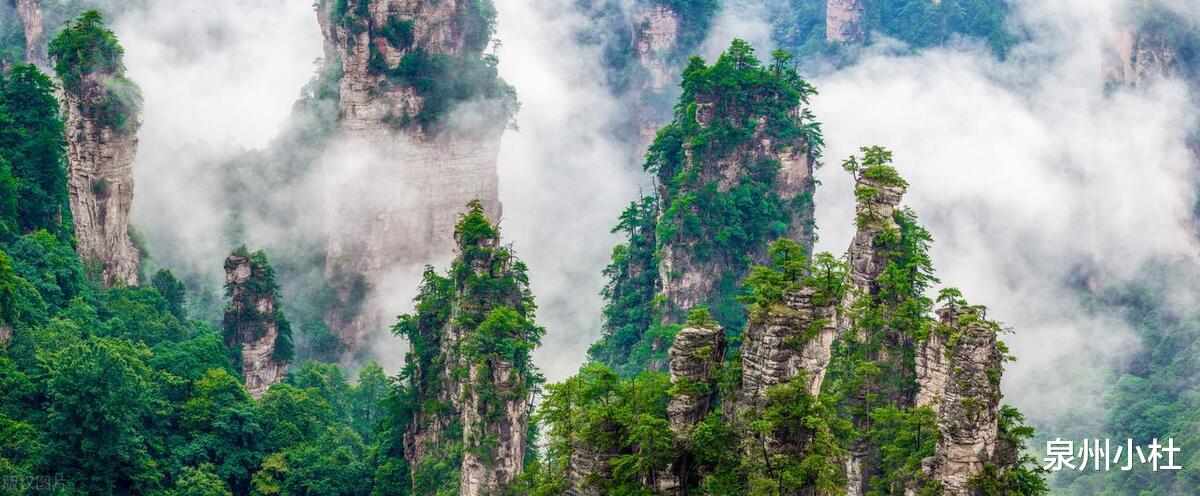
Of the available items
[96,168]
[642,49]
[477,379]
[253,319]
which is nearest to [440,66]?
[253,319]

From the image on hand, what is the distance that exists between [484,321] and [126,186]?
21.7 m

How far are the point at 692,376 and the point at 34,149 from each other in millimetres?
39519

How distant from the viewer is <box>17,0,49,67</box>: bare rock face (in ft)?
393

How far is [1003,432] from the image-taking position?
53625 millimetres

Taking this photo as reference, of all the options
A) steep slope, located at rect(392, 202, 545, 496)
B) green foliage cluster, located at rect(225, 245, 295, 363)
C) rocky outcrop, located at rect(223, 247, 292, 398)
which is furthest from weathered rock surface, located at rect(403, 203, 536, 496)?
green foliage cluster, located at rect(225, 245, 295, 363)

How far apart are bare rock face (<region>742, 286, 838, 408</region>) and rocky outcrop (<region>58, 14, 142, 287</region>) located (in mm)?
41319

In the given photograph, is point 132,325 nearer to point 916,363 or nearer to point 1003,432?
point 916,363

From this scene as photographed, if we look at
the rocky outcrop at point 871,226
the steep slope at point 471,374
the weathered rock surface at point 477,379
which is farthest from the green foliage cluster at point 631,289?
the rocky outcrop at point 871,226

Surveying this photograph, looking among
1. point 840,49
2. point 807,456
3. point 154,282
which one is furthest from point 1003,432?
point 840,49

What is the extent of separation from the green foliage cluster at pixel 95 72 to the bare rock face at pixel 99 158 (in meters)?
0.04

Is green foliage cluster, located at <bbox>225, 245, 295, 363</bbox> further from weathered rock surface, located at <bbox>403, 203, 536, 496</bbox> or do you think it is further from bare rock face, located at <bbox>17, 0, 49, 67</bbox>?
bare rock face, located at <bbox>17, 0, 49, 67</bbox>

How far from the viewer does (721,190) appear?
92.4m

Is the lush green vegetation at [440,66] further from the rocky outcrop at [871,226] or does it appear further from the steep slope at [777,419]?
the steep slope at [777,419]

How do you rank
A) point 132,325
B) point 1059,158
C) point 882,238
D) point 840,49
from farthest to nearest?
point 840,49
point 1059,158
point 132,325
point 882,238
